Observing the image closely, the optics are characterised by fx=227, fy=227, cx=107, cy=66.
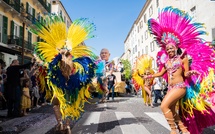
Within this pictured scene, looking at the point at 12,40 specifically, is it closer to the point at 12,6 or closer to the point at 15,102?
the point at 12,6

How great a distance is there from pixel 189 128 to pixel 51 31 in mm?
3244

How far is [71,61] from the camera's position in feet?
14.5

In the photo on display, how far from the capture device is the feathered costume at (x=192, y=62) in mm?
4090

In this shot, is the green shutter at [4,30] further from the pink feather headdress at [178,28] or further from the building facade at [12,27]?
the pink feather headdress at [178,28]

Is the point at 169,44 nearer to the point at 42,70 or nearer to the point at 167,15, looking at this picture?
the point at 167,15

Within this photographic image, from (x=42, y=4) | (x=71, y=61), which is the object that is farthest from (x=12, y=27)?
(x=71, y=61)

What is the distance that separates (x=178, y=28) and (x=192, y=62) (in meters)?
0.70

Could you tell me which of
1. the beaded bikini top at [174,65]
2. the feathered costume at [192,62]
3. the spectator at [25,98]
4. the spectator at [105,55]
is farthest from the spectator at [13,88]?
the beaded bikini top at [174,65]

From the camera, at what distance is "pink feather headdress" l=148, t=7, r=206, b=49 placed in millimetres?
4348

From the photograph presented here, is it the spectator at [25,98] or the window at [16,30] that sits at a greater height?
the window at [16,30]

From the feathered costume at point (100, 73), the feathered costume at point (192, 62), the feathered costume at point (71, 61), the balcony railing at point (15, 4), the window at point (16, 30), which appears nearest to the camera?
the feathered costume at point (192, 62)

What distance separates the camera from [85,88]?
471 centimetres

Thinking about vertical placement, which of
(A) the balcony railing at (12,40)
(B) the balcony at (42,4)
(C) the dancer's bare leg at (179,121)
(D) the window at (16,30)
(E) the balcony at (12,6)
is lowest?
(C) the dancer's bare leg at (179,121)

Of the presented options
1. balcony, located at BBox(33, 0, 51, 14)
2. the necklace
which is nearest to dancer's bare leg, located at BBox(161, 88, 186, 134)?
the necklace
